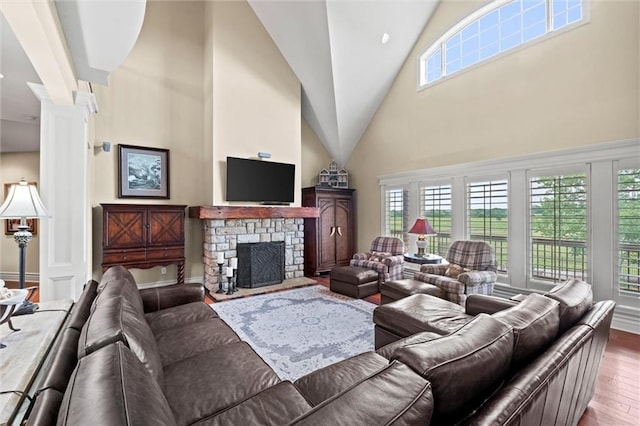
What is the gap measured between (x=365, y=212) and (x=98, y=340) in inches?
229

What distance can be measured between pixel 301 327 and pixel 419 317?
1.51 metres

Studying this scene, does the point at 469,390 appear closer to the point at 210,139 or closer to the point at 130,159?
the point at 210,139

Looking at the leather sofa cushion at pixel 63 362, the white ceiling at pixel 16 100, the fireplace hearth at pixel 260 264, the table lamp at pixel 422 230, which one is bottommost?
the fireplace hearth at pixel 260 264

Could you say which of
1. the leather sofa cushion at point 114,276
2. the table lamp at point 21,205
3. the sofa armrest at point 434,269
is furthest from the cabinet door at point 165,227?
the sofa armrest at point 434,269

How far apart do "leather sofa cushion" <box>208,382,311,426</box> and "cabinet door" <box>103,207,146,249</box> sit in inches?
160

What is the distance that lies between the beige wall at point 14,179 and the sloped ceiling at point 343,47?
5232 mm

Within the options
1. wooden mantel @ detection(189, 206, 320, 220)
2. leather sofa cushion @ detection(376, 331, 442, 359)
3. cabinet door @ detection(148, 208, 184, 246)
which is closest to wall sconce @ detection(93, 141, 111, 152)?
cabinet door @ detection(148, 208, 184, 246)

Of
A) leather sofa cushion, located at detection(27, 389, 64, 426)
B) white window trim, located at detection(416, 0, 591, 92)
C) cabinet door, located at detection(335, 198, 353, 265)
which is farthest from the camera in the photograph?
cabinet door, located at detection(335, 198, 353, 265)

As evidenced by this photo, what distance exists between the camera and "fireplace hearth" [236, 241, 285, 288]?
5.07 meters

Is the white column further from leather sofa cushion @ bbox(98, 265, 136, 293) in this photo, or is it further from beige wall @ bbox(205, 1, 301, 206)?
beige wall @ bbox(205, 1, 301, 206)

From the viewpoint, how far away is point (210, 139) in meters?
5.00

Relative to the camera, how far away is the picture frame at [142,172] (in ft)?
15.6

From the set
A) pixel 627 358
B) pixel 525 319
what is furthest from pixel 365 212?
pixel 525 319

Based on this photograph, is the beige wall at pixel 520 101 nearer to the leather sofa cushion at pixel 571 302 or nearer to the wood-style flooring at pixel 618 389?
the wood-style flooring at pixel 618 389
